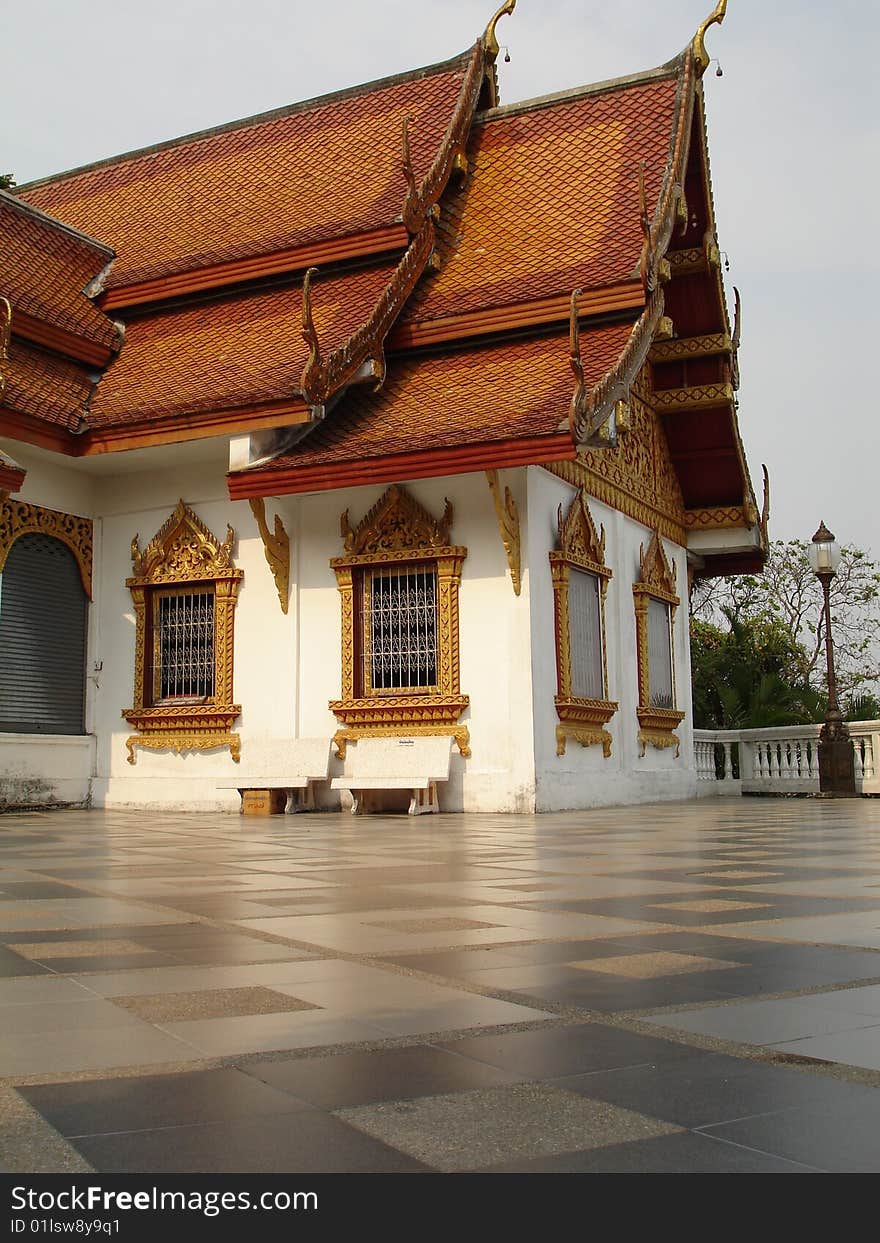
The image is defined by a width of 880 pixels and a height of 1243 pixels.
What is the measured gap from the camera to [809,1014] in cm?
274

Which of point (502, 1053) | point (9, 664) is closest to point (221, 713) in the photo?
point (9, 664)

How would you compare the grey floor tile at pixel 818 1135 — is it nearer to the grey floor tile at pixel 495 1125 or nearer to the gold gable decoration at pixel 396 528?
the grey floor tile at pixel 495 1125

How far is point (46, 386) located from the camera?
13.6m

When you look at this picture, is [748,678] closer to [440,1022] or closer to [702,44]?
[702,44]

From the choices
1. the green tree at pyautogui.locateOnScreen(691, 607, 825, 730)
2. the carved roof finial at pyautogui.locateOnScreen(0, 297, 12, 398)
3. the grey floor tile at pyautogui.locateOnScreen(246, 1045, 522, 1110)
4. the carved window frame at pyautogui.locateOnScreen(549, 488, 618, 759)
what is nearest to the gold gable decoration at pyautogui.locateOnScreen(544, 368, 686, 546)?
the carved window frame at pyautogui.locateOnScreen(549, 488, 618, 759)

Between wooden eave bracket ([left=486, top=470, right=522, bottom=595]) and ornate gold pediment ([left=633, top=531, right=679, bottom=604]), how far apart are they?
377 cm

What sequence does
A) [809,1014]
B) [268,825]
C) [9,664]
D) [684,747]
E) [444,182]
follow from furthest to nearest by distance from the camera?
[684,747] → [444,182] → [9,664] → [268,825] → [809,1014]

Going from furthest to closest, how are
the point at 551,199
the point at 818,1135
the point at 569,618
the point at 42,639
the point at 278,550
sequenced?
the point at 551,199
the point at 42,639
the point at 569,618
the point at 278,550
the point at 818,1135

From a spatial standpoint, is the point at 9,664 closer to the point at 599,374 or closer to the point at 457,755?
the point at 457,755

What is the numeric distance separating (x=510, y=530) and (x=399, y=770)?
251 centimetres

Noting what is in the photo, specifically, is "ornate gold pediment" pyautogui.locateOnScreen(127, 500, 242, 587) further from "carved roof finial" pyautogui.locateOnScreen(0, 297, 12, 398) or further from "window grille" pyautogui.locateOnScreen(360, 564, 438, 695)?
"carved roof finial" pyautogui.locateOnScreen(0, 297, 12, 398)

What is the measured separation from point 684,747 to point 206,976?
14.5 meters

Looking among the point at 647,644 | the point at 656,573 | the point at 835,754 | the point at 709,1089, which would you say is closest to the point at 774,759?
the point at 835,754

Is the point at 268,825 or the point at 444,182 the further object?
the point at 444,182
